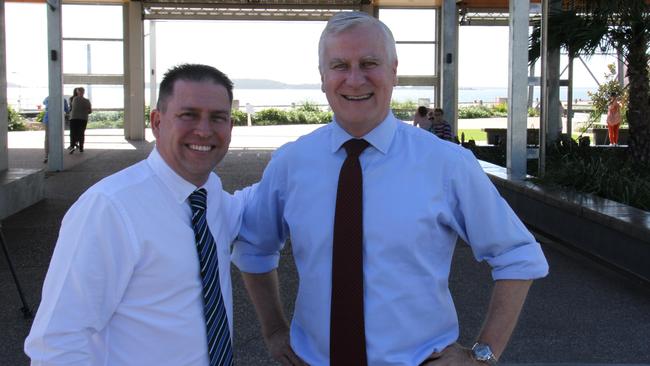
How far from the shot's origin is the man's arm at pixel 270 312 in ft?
7.62

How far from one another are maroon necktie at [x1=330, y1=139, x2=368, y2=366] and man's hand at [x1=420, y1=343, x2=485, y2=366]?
20 centimetres

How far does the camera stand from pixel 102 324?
179 cm

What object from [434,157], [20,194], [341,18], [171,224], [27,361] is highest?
[341,18]

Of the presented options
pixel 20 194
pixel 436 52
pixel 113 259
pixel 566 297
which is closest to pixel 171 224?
pixel 113 259

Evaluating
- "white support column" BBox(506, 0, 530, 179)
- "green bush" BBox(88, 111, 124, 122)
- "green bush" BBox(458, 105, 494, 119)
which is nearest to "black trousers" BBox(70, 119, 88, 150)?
"green bush" BBox(88, 111, 124, 122)

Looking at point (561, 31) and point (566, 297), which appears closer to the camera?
point (566, 297)

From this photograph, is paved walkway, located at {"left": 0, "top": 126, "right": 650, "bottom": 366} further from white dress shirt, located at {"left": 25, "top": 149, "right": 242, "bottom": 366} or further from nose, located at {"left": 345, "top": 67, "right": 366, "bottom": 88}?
nose, located at {"left": 345, "top": 67, "right": 366, "bottom": 88}

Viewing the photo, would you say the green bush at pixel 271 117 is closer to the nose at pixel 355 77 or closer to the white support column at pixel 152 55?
the white support column at pixel 152 55

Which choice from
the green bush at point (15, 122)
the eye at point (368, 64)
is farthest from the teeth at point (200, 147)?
the green bush at point (15, 122)

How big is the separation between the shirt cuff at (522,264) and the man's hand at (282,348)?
70 cm

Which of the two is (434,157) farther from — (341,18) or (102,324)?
(102,324)

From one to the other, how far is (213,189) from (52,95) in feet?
40.2

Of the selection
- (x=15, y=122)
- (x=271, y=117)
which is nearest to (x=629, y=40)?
(x=271, y=117)

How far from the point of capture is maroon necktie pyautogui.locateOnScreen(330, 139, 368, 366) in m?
1.98
